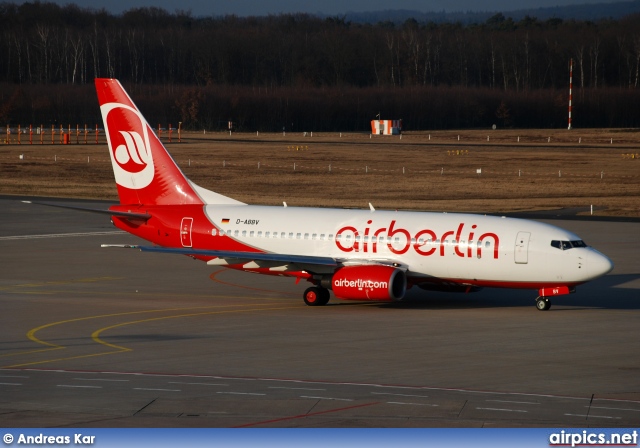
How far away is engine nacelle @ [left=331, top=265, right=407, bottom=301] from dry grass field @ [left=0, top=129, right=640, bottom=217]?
1578 inches

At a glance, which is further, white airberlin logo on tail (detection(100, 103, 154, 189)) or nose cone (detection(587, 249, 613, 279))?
white airberlin logo on tail (detection(100, 103, 154, 189))

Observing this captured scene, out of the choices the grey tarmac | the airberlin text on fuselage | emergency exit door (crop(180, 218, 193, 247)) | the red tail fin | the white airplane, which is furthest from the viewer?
the red tail fin

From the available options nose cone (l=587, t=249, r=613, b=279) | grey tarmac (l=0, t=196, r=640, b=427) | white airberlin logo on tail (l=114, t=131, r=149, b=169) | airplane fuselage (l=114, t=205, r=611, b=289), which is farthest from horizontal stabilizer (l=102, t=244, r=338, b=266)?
nose cone (l=587, t=249, r=613, b=279)

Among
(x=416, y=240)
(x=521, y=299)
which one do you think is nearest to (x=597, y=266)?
(x=521, y=299)

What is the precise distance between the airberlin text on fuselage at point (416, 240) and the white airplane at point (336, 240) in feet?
0.14

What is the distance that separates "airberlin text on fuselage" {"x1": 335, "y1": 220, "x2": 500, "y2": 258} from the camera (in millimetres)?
41844

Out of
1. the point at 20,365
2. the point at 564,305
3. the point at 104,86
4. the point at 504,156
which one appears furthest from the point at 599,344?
the point at 504,156

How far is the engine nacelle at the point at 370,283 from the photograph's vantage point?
1620 inches

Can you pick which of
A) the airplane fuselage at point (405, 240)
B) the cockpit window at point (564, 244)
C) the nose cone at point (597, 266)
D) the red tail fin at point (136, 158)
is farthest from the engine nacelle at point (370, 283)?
the red tail fin at point (136, 158)

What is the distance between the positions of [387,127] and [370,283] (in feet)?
466

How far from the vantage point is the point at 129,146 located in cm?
4928

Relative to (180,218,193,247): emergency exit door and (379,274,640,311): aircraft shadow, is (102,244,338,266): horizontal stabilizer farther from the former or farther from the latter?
(379,274,640,311): aircraft shadow

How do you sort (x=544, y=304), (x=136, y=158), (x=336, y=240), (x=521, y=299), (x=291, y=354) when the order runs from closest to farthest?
(x=291, y=354) → (x=544, y=304) → (x=336, y=240) → (x=521, y=299) → (x=136, y=158)

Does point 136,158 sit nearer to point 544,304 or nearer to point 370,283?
point 370,283
